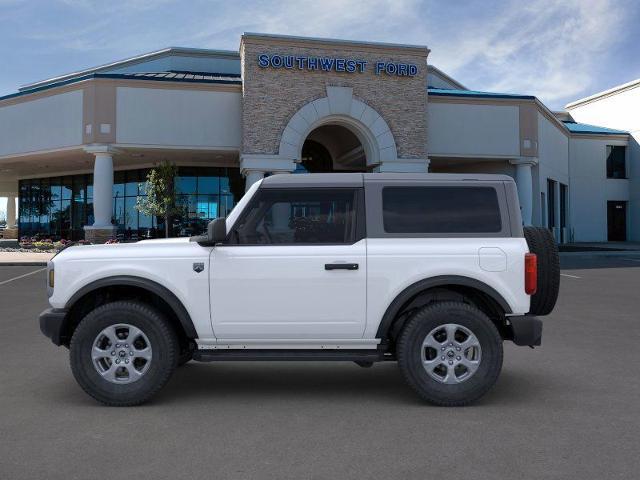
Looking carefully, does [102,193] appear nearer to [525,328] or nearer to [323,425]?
[323,425]

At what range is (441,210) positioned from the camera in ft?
17.5

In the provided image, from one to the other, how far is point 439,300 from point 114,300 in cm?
299

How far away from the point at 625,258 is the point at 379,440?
1023 inches

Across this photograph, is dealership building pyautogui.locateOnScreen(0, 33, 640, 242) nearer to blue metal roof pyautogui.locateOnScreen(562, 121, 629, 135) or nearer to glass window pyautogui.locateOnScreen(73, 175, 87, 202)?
glass window pyautogui.locateOnScreen(73, 175, 87, 202)

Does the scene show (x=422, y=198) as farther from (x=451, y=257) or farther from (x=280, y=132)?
(x=280, y=132)

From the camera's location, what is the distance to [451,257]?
5.18 meters

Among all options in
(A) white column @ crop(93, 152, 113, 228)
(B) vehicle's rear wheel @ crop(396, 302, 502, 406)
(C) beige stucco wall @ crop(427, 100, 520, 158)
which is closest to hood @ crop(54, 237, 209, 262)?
(B) vehicle's rear wheel @ crop(396, 302, 502, 406)

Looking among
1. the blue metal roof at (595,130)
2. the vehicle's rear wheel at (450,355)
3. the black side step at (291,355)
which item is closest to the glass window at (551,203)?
the blue metal roof at (595,130)

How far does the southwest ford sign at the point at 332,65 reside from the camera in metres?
26.7

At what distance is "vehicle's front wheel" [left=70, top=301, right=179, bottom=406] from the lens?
16.7ft

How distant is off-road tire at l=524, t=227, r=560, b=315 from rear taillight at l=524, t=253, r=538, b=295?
310mm

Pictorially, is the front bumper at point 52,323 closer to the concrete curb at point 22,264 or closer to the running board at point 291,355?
the running board at point 291,355

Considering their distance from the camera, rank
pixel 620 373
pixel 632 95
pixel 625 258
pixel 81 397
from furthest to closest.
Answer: pixel 632 95 < pixel 625 258 < pixel 620 373 < pixel 81 397

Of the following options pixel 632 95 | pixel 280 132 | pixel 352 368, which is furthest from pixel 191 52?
pixel 352 368
